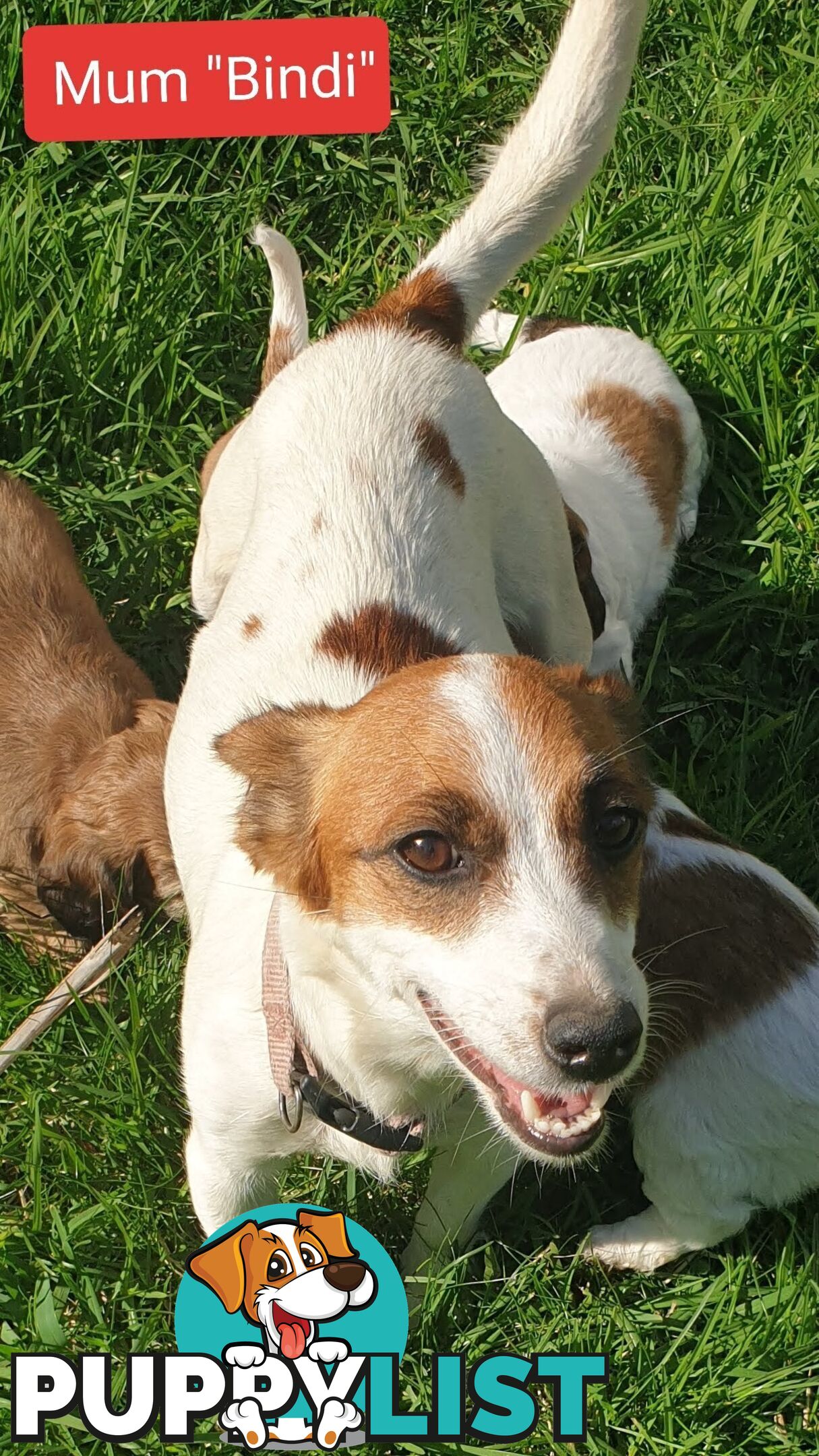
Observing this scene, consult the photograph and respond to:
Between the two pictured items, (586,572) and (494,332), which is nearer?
(586,572)

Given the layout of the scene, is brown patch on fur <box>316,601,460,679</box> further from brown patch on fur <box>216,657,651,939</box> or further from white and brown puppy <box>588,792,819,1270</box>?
white and brown puppy <box>588,792,819,1270</box>

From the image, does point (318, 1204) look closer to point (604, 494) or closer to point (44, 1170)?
point (44, 1170)

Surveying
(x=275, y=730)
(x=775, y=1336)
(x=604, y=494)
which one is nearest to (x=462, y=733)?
(x=275, y=730)

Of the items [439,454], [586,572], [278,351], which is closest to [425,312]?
[439,454]

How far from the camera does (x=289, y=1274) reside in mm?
2973

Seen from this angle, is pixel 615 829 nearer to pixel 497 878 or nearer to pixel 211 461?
pixel 497 878

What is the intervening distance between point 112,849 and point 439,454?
1.39 metres

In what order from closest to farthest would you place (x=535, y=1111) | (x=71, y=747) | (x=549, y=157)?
(x=535, y=1111), (x=549, y=157), (x=71, y=747)

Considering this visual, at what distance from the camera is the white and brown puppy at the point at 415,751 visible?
2.52 metres

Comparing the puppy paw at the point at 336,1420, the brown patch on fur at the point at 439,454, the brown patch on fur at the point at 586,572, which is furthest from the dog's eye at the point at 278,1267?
the brown patch on fur at the point at 586,572

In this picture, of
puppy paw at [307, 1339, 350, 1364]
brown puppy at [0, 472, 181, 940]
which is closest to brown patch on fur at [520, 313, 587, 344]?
brown puppy at [0, 472, 181, 940]

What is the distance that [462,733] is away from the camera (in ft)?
8.50

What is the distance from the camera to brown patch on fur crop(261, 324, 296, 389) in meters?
4.24

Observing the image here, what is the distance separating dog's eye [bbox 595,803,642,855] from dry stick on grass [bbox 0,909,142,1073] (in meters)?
1.71
